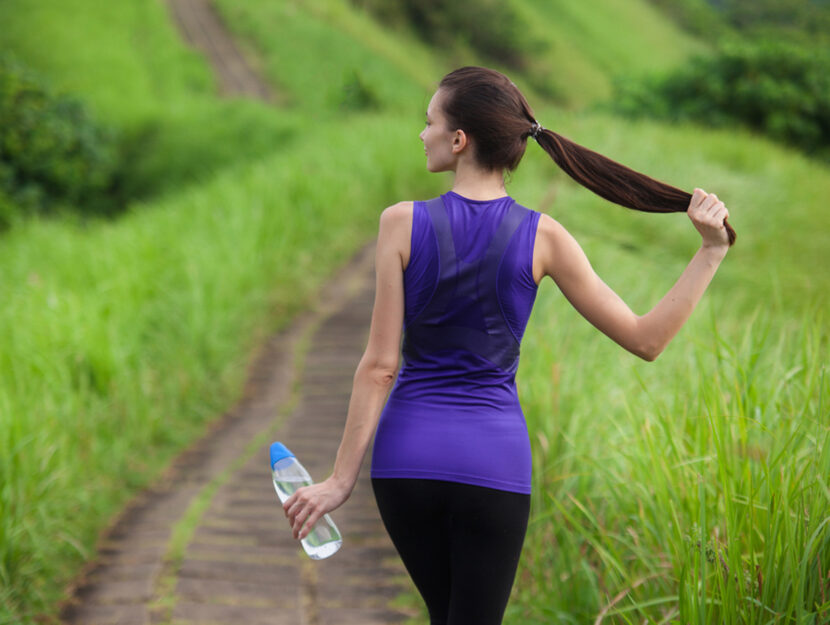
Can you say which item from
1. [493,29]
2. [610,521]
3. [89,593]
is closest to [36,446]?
[89,593]

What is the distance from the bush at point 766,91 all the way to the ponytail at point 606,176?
1361 centimetres

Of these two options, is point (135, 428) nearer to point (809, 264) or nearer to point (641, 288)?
point (641, 288)

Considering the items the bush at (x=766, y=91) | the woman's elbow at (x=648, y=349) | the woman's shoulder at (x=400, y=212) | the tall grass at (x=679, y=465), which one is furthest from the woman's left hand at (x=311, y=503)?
the bush at (x=766, y=91)

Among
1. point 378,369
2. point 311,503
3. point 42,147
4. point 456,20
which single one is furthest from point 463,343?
point 456,20

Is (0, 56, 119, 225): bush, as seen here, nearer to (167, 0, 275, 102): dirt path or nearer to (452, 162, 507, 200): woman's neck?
(167, 0, 275, 102): dirt path

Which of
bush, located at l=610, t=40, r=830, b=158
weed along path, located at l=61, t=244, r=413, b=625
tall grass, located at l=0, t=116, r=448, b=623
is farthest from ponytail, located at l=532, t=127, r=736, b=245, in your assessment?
bush, located at l=610, t=40, r=830, b=158

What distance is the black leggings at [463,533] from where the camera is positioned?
62.1 inches

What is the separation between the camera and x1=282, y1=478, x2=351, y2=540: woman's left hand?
1.64 meters

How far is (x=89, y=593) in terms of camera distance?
313 cm

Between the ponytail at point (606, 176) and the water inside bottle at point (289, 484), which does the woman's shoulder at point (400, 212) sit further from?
the water inside bottle at point (289, 484)

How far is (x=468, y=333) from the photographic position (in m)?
1.59

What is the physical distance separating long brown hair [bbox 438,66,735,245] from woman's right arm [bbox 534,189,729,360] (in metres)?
0.05

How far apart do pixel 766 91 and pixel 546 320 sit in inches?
442

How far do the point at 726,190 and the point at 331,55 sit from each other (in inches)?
765
